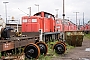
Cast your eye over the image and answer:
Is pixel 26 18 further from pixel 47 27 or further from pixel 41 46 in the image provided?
pixel 41 46

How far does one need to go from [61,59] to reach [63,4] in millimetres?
8693

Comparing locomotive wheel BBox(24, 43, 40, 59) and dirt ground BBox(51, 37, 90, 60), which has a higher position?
locomotive wheel BBox(24, 43, 40, 59)

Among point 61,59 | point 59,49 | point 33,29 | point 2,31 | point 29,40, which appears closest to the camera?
Result: point 2,31

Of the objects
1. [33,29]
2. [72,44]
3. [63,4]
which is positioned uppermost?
[63,4]

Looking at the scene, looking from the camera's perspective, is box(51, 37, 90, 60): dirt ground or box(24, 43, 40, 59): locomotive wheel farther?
box(51, 37, 90, 60): dirt ground

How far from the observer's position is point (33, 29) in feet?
53.4

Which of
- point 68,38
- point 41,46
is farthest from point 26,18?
point 41,46

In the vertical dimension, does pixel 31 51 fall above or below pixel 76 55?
above

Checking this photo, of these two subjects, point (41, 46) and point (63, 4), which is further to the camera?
point (63, 4)

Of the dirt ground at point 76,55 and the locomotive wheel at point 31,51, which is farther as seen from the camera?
the dirt ground at point 76,55

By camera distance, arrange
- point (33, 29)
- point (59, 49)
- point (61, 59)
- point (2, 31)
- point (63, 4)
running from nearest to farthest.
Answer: point (2, 31)
point (61, 59)
point (59, 49)
point (33, 29)
point (63, 4)

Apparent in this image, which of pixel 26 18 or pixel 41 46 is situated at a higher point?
pixel 26 18

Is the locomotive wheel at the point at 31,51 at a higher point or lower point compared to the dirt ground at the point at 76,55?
higher

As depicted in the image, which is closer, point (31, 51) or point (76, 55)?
point (31, 51)
